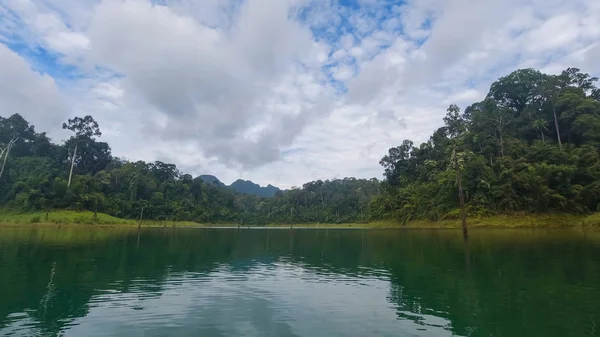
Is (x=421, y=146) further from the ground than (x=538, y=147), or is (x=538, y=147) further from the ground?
(x=421, y=146)

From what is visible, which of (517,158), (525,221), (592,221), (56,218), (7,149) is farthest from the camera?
(7,149)

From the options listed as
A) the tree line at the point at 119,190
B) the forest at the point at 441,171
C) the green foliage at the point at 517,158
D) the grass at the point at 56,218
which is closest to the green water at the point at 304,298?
the forest at the point at 441,171

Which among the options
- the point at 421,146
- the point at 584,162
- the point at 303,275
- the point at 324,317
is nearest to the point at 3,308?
the point at 324,317

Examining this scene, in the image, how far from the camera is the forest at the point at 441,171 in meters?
65.1

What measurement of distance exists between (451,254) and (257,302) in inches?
812

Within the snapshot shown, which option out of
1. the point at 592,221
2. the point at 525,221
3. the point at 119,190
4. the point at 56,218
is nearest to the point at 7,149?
the point at 119,190

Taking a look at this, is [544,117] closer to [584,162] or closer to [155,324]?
[584,162]

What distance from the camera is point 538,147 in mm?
71250

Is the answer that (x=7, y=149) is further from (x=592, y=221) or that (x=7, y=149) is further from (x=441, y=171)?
(x=592, y=221)

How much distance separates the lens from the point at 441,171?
9156cm

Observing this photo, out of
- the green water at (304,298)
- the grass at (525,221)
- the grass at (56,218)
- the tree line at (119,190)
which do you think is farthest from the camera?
the tree line at (119,190)

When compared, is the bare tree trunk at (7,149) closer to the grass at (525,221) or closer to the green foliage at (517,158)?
the green foliage at (517,158)

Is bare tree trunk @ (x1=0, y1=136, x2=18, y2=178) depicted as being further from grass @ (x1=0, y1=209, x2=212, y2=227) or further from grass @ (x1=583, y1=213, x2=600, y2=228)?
grass @ (x1=583, y1=213, x2=600, y2=228)

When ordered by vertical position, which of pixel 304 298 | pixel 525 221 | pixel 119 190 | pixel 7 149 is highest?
pixel 7 149
